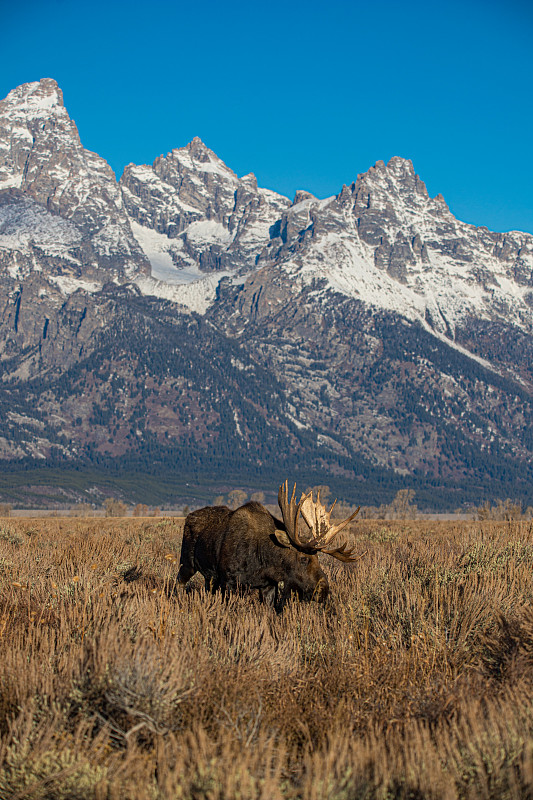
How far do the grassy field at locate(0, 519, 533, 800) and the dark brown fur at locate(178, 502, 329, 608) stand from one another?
0.66m

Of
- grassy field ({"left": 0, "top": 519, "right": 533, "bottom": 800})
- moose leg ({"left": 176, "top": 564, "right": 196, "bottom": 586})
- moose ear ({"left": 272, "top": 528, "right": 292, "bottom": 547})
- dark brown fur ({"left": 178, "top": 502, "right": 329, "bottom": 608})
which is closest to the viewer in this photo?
grassy field ({"left": 0, "top": 519, "right": 533, "bottom": 800})

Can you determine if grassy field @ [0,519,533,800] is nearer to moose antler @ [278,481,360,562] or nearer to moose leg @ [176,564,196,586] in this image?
moose antler @ [278,481,360,562]

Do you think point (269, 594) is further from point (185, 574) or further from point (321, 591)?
point (185, 574)

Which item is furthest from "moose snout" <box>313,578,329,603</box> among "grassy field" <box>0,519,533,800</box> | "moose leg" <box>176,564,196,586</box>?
"moose leg" <box>176,564,196,586</box>

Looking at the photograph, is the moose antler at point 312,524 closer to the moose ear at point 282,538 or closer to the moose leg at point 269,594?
the moose ear at point 282,538

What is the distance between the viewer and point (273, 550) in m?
9.42

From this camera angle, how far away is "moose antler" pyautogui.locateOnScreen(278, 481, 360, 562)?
29.9ft

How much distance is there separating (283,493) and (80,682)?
4.82 metres

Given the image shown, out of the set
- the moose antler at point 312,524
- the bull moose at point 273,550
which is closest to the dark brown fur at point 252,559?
the bull moose at point 273,550

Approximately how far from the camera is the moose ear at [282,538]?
368 inches

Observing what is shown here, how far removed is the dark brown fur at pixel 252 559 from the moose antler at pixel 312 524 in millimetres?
177

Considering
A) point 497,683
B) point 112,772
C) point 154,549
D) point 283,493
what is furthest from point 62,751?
point 154,549

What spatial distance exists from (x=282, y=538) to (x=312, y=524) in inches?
17.9

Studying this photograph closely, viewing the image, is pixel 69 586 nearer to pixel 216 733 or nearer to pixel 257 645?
pixel 257 645
